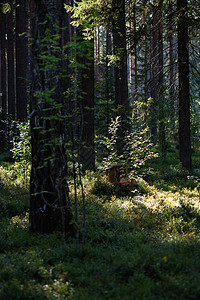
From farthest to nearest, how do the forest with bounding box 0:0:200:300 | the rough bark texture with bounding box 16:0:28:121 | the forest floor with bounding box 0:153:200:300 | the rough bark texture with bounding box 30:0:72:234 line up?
the rough bark texture with bounding box 16:0:28:121 → the rough bark texture with bounding box 30:0:72:234 → the forest with bounding box 0:0:200:300 → the forest floor with bounding box 0:153:200:300

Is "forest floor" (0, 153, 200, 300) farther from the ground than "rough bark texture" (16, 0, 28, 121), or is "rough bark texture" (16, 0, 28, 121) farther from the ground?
"rough bark texture" (16, 0, 28, 121)

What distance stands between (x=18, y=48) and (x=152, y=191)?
11.8m

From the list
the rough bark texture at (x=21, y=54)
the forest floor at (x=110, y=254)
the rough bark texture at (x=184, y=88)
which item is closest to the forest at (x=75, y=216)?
the forest floor at (x=110, y=254)

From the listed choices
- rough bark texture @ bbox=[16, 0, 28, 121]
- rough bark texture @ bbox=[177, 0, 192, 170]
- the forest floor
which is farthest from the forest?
rough bark texture @ bbox=[16, 0, 28, 121]

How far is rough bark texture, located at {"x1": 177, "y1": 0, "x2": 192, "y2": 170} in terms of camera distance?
9.70 metres

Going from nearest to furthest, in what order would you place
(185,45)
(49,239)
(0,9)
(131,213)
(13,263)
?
(13,263), (49,239), (131,213), (185,45), (0,9)

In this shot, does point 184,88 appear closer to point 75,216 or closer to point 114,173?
point 114,173

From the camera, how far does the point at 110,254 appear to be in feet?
14.3

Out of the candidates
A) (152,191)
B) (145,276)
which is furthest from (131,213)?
(145,276)

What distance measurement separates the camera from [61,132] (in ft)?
17.2

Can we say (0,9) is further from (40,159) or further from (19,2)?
(40,159)

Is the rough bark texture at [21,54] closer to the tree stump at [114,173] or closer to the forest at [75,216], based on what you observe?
the forest at [75,216]

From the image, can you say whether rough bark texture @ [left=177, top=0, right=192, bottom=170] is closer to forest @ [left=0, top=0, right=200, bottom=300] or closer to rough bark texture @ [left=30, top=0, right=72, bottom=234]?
forest @ [left=0, top=0, right=200, bottom=300]

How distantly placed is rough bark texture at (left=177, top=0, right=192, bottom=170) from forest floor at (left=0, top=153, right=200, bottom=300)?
3.79 metres
